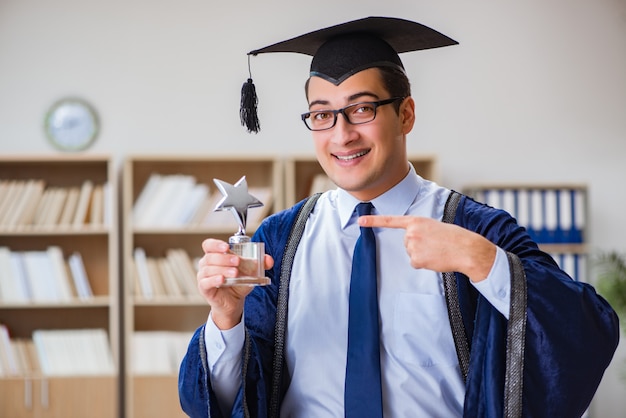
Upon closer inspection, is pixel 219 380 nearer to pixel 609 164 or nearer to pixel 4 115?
pixel 4 115

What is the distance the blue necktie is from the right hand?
0.71 ft

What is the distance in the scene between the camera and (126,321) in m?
5.04

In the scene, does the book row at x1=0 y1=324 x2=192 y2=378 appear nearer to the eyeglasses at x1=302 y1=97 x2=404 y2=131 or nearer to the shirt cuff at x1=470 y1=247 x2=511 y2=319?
the eyeglasses at x1=302 y1=97 x2=404 y2=131

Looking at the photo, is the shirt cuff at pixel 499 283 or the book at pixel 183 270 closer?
the shirt cuff at pixel 499 283

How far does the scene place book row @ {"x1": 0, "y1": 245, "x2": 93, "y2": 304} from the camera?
496 cm

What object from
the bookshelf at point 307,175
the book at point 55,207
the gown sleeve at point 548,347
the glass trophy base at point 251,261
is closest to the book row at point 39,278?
the book at point 55,207

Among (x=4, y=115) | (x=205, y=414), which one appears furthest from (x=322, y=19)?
(x=205, y=414)

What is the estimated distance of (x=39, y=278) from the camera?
5.00m

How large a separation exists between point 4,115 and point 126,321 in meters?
1.47

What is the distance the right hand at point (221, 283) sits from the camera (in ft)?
5.12

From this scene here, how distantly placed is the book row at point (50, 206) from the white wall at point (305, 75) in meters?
0.31

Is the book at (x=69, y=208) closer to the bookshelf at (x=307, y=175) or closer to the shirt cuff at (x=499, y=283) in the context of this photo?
the bookshelf at (x=307, y=175)

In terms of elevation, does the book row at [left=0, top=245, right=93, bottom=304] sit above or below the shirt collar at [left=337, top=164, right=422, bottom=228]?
below

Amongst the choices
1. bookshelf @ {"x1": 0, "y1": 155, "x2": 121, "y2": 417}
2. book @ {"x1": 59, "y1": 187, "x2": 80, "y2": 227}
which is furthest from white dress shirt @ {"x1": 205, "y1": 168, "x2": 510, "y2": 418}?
book @ {"x1": 59, "y1": 187, "x2": 80, "y2": 227}
